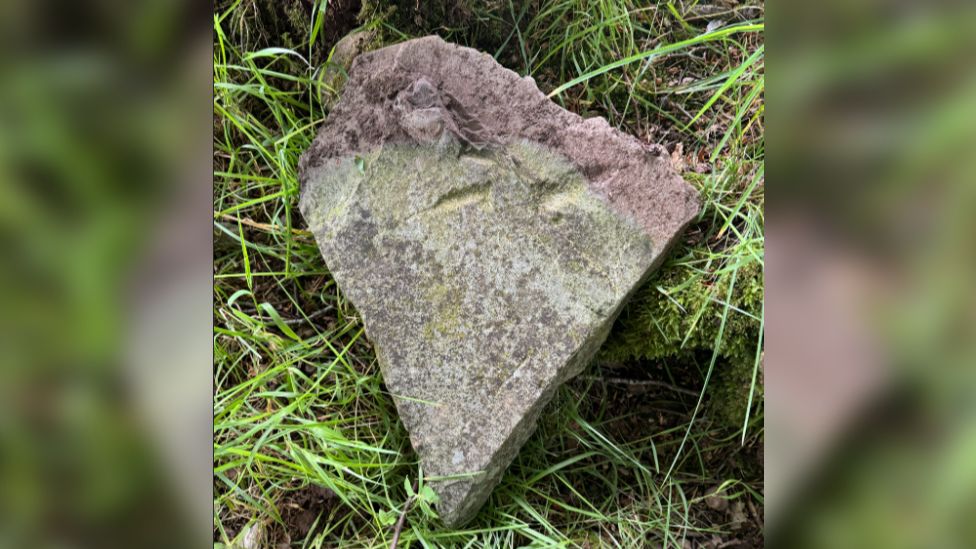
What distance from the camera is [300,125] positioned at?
1387 millimetres

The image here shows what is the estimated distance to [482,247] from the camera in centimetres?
111

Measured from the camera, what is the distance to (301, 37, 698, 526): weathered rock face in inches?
43.2

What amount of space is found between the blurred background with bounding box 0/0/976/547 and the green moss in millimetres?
764
